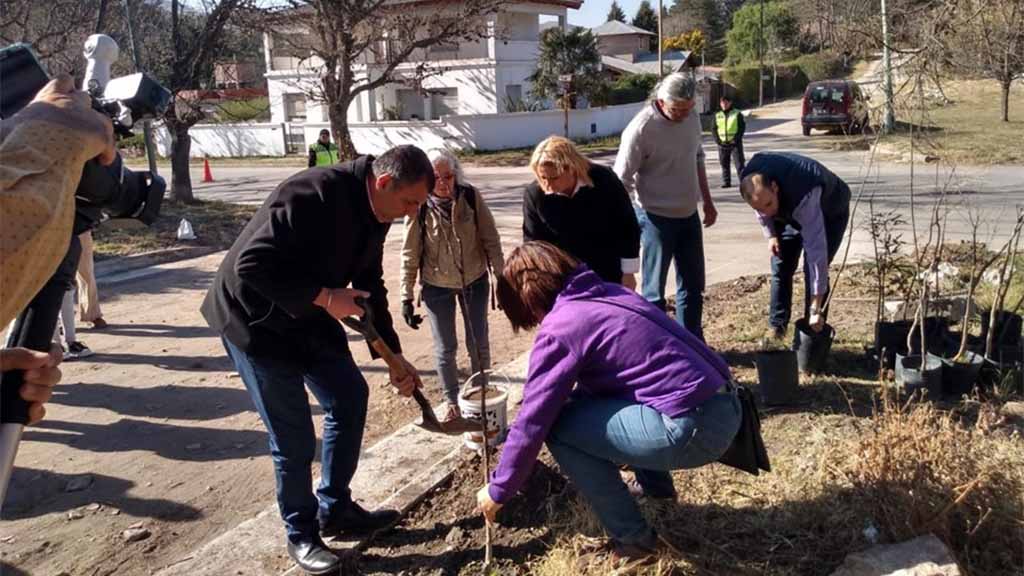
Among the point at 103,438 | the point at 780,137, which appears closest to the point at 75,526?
the point at 103,438

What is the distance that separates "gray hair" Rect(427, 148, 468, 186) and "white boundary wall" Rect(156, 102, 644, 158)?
2203cm

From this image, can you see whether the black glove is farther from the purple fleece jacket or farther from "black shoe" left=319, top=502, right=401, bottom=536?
the purple fleece jacket

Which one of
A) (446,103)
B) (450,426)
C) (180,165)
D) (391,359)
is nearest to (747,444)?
(450,426)

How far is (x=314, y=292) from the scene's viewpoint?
288cm

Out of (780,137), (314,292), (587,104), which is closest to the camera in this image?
(314,292)

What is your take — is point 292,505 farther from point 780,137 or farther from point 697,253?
point 780,137

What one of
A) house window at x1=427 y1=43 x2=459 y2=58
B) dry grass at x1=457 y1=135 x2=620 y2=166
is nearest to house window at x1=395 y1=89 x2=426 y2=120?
house window at x1=427 y1=43 x2=459 y2=58

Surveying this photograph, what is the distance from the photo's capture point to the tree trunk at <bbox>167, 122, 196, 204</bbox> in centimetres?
1595

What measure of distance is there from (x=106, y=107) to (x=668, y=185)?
135 inches

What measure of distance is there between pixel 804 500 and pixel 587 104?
28.6 meters

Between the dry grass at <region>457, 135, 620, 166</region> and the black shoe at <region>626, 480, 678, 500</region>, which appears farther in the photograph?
the dry grass at <region>457, 135, 620, 166</region>

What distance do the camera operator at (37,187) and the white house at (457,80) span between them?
27855 millimetres

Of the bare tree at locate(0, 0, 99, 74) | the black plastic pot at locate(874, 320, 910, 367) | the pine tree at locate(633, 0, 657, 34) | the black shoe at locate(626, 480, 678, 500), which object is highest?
the pine tree at locate(633, 0, 657, 34)

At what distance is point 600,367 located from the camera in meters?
2.74
